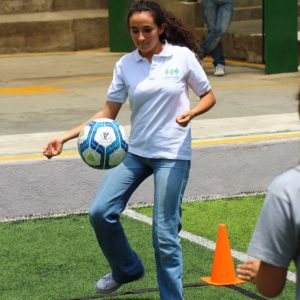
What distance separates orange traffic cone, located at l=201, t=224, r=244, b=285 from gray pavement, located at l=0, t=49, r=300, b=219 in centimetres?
232

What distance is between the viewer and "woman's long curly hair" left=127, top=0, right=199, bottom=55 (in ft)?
21.0

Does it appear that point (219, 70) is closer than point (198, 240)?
No

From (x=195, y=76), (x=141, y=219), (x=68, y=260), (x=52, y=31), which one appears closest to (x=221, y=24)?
(x=52, y=31)

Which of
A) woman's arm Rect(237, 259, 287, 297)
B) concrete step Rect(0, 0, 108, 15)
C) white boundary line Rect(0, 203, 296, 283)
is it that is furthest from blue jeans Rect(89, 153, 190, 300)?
concrete step Rect(0, 0, 108, 15)

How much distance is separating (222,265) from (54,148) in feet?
4.56

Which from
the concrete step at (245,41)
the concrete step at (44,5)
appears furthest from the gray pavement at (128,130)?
the concrete step at (44,5)

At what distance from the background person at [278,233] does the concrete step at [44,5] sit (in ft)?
53.5

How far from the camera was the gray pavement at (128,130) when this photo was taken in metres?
9.03

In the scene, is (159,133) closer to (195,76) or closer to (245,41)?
(195,76)

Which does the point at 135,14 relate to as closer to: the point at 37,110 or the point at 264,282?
the point at 264,282

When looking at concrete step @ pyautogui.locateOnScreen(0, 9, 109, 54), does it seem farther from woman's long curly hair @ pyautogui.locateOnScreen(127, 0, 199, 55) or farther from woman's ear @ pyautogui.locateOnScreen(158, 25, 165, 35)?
woman's ear @ pyautogui.locateOnScreen(158, 25, 165, 35)

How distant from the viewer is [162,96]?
6301mm

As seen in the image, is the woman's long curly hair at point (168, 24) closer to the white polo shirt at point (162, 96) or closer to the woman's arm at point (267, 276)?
the white polo shirt at point (162, 96)

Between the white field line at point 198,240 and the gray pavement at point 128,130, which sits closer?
the white field line at point 198,240
